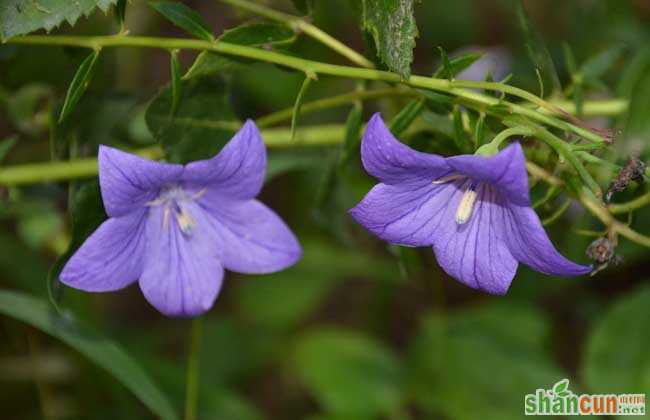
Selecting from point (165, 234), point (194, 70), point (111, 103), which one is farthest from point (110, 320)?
point (194, 70)

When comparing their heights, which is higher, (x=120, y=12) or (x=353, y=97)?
(x=120, y=12)

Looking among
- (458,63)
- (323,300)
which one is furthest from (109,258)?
(323,300)

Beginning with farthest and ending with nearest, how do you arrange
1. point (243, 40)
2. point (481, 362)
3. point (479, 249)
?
point (481, 362) → point (243, 40) → point (479, 249)

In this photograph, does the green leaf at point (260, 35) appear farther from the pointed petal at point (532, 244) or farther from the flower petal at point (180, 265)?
the pointed petal at point (532, 244)

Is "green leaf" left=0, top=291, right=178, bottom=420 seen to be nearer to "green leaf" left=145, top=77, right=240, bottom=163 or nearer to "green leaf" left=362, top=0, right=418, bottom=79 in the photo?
"green leaf" left=145, top=77, right=240, bottom=163

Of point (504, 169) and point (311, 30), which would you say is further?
point (311, 30)

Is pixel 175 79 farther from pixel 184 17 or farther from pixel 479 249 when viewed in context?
pixel 479 249

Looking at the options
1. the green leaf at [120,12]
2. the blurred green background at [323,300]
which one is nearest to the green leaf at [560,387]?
the blurred green background at [323,300]
